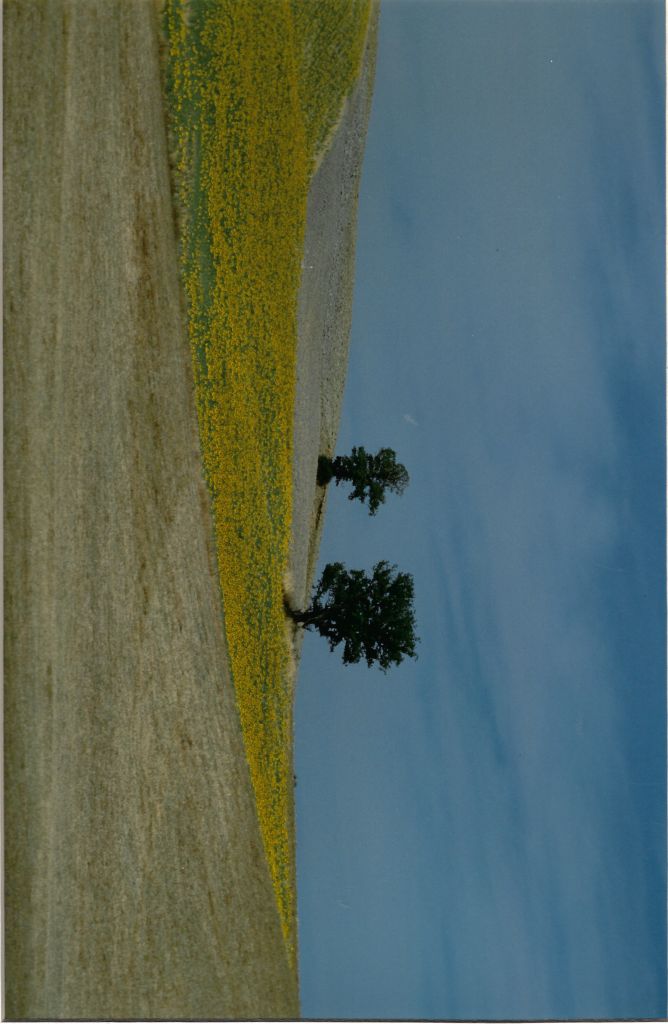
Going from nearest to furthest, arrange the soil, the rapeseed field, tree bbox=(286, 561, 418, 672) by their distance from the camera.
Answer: the soil
the rapeseed field
tree bbox=(286, 561, 418, 672)

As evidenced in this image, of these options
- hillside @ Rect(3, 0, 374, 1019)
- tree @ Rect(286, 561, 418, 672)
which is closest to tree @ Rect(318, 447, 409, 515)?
tree @ Rect(286, 561, 418, 672)

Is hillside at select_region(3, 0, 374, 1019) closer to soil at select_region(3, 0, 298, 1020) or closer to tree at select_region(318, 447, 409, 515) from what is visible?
soil at select_region(3, 0, 298, 1020)

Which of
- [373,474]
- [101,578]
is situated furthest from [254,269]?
[101,578]

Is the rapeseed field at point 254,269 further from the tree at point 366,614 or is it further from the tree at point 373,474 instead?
the tree at point 373,474

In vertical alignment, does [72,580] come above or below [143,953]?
above

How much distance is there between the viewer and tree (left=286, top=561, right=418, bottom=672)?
1498 cm

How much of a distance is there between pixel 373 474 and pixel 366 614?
3.15 metres

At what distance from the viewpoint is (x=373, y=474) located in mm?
14555

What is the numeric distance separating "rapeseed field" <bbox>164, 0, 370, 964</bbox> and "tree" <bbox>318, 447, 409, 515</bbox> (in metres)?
1.94

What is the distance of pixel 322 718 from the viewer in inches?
557

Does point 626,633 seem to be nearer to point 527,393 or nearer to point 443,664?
point 443,664

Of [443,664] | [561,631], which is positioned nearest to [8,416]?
[443,664]

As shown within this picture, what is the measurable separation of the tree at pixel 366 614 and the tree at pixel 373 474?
1.37 meters

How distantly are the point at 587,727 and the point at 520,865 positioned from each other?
261 cm
